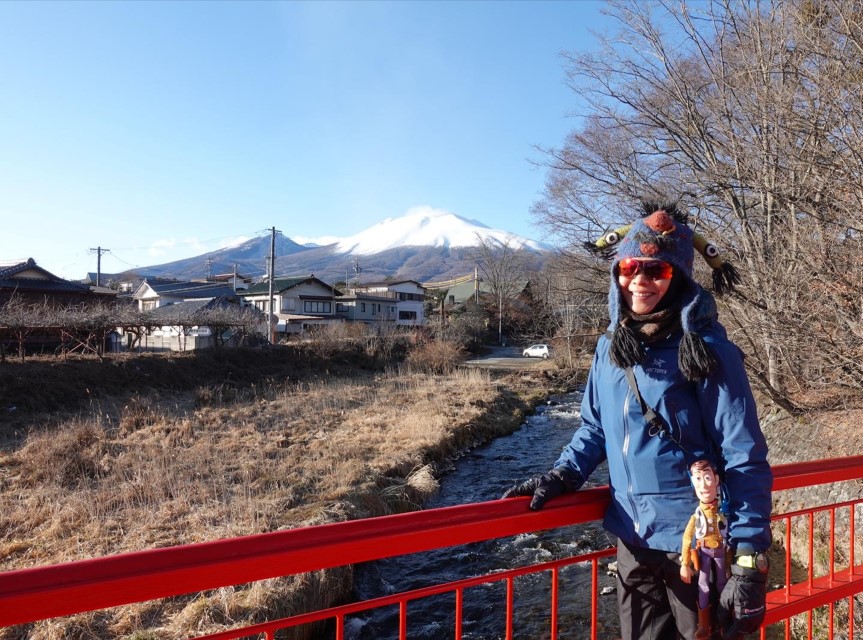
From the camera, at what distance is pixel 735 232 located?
7992 mm

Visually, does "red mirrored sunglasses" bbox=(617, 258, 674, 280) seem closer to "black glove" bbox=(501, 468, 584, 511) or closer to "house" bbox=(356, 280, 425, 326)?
"black glove" bbox=(501, 468, 584, 511)

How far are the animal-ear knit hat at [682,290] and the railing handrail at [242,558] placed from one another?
58cm

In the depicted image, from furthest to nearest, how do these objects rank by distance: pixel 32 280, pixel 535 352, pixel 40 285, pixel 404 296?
1. pixel 404 296
2. pixel 535 352
3. pixel 40 285
4. pixel 32 280

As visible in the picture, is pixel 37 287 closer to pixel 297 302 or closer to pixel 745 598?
pixel 297 302

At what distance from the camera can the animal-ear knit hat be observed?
61.7 inches

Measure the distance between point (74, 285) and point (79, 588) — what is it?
3098 centimetres

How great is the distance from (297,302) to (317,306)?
182cm

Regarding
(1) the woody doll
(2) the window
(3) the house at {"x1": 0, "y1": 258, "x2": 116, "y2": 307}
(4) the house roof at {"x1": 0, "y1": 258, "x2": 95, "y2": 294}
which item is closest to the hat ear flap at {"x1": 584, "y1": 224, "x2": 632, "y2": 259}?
(1) the woody doll

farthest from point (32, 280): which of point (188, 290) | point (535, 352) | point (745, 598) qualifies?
point (745, 598)

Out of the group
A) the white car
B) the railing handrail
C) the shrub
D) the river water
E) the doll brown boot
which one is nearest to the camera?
the railing handrail

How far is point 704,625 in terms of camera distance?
1.63 metres

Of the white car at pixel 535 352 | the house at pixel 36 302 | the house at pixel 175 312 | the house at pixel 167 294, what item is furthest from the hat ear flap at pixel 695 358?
the house at pixel 167 294

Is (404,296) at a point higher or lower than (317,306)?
higher

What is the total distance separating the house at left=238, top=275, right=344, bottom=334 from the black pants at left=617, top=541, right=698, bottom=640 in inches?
1461
